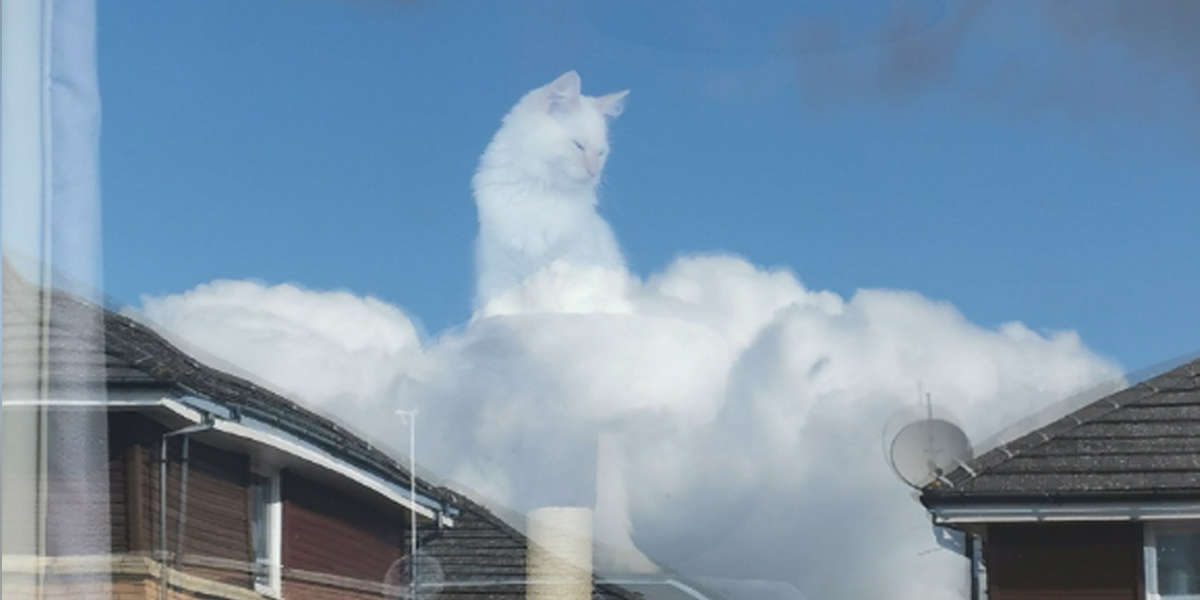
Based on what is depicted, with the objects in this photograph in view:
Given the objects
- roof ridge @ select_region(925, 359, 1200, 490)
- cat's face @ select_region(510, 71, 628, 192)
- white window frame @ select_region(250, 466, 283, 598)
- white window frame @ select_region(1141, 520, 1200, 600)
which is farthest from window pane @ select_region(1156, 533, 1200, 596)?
white window frame @ select_region(250, 466, 283, 598)

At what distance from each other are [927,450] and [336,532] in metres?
0.49

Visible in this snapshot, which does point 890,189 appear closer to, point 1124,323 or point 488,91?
point 1124,323

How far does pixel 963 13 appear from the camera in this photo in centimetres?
152

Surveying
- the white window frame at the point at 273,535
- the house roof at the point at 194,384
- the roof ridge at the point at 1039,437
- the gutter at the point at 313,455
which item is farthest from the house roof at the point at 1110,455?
the white window frame at the point at 273,535

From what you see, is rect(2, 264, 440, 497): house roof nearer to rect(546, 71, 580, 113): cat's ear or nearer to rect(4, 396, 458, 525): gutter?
rect(4, 396, 458, 525): gutter

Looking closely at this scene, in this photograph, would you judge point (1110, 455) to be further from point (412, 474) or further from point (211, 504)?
point (211, 504)

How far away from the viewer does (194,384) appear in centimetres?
166

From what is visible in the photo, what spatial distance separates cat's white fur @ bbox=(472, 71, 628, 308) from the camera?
154 cm

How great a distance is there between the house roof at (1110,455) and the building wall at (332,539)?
435 mm

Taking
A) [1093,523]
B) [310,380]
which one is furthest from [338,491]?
[1093,523]

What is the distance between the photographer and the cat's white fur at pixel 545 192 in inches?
60.7

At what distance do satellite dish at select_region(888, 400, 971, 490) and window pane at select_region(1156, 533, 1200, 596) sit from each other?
0.19 m

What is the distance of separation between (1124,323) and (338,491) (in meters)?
0.62

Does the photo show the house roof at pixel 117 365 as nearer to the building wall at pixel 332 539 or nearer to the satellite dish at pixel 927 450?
the building wall at pixel 332 539
